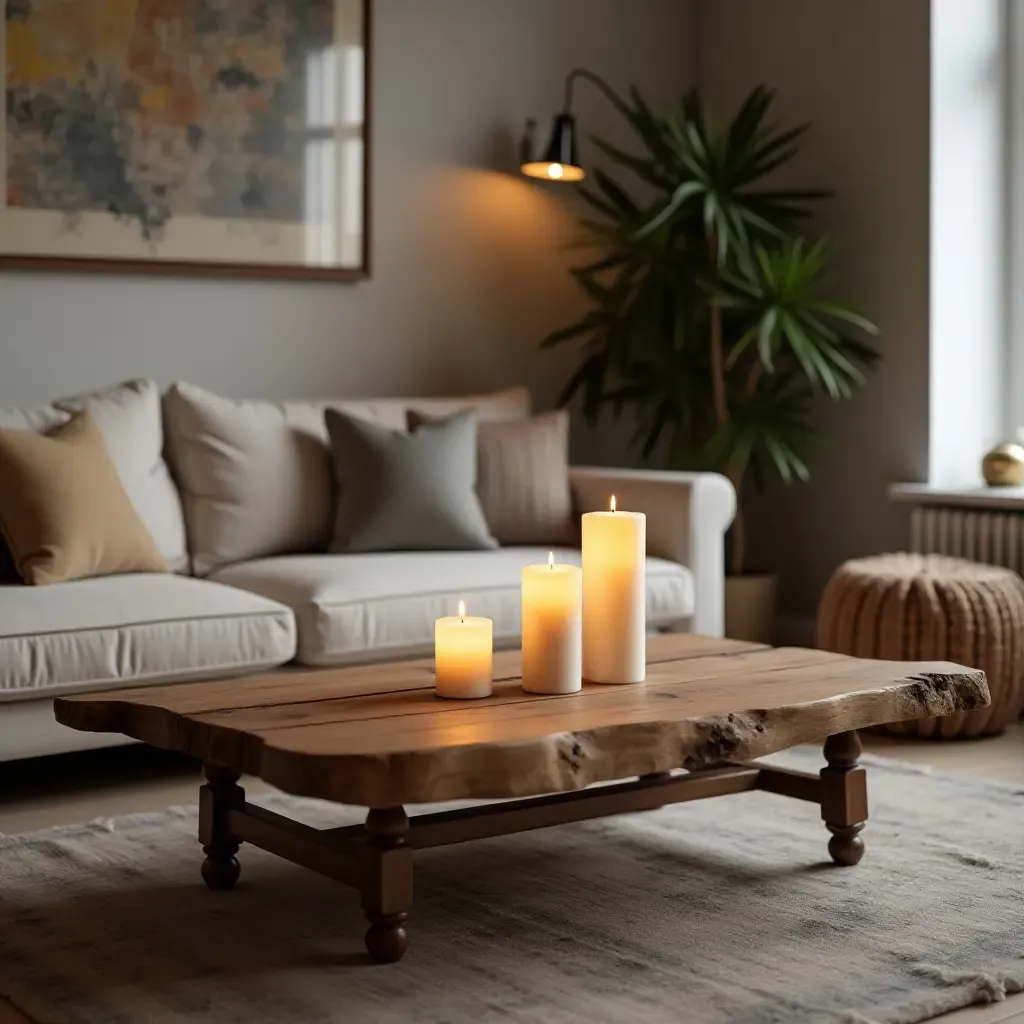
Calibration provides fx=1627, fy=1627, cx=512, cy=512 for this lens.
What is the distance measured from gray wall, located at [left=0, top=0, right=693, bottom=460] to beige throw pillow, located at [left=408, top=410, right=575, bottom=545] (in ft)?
1.83

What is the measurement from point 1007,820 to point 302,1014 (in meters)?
1.64

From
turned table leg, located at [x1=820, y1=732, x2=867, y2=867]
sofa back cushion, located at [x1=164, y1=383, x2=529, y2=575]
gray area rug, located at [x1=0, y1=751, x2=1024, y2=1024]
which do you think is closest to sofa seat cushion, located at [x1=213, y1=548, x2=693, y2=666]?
sofa back cushion, located at [x1=164, y1=383, x2=529, y2=575]

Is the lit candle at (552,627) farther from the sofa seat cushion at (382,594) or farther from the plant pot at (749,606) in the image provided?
the plant pot at (749,606)

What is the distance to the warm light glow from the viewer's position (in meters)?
4.96

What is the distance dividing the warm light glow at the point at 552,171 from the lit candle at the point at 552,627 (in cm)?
263

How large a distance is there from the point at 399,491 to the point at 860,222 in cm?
183

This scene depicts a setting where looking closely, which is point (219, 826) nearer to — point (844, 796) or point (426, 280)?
point (844, 796)

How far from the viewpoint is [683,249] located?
5062 mm

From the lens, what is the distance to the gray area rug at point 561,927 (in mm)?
2205

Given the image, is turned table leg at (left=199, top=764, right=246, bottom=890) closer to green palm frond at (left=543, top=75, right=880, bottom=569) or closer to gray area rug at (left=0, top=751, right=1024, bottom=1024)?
gray area rug at (left=0, top=751, right=1024, bottom=1024)

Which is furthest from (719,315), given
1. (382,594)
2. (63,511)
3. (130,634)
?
(130,634)

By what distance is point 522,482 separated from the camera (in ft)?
14.6

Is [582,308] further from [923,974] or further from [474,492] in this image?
[923,974]

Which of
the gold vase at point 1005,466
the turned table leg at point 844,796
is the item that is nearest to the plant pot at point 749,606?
the gold vase at point 1005,466
